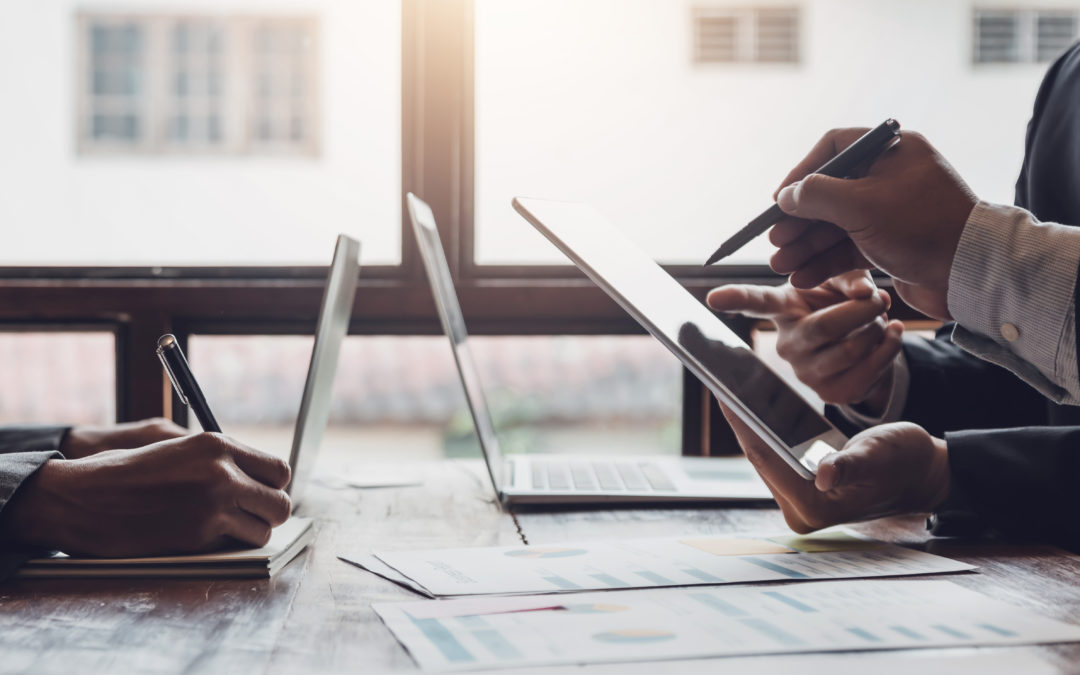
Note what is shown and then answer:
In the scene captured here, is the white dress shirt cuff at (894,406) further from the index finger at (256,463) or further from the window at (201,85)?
the window at (201,85)

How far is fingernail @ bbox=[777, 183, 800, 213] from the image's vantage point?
31.8 inches

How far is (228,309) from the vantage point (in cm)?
170

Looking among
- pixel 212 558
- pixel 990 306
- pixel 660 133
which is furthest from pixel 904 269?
pixel 660 133

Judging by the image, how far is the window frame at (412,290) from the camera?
66.7 inches

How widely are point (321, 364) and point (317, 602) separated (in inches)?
16.9

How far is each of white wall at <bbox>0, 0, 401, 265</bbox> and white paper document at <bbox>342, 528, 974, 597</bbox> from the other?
3.72 feet

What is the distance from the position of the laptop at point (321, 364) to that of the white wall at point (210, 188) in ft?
2.05

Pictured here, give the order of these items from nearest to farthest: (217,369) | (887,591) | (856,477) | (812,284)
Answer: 1. (887,591)
2. (856,477)
3. (812,284)
4. (217,369)

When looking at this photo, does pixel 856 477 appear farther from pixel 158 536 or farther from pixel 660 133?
pixel 660 133

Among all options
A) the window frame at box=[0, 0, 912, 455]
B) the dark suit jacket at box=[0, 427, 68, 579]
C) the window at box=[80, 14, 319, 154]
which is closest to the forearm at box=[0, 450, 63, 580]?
the dark suit jacket at box=[0, 427, 68, 579]

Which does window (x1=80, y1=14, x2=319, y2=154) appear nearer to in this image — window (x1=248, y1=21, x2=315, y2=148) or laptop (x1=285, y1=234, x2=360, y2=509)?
window (x1=248, y1=21, x2=315, y2=148)

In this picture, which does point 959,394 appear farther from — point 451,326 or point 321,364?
point 321,364

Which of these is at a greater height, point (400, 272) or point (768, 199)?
point (768, 199)

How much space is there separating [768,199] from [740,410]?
4.36 feet
